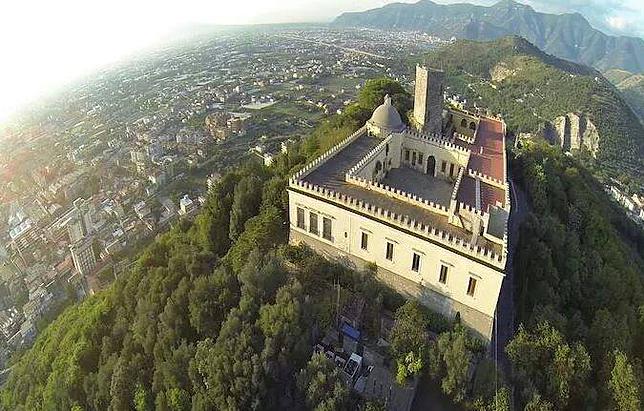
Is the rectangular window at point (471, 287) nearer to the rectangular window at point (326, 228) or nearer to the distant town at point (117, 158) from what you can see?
the rectangular window at point (326, 228)

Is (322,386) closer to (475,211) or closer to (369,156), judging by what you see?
(475,211)

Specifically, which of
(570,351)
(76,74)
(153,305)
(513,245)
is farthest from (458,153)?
(76,74)

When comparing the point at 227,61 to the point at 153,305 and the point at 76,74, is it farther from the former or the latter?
the point at 153,305

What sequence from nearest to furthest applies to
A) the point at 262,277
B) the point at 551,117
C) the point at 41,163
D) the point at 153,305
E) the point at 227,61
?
the point at 262,277 < the point at 153,305 < the point at 41,163 < the point at 551,117 < the point at 227,61

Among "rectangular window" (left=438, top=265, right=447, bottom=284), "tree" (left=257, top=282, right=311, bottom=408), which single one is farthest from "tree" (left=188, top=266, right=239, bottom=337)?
"rectangular window" (left=438, top=265, right=447, bottom=284)

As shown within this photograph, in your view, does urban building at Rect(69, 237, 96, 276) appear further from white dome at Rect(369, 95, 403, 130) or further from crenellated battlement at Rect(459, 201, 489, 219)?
crenellated battlement at Rect(459, 201, 489, 219)
